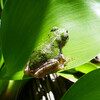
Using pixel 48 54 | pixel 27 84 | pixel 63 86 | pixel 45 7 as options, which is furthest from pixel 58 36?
pixel 27 84

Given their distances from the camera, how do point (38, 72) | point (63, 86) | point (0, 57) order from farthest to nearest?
point (63, 86)
point (0, 57)
point (38, 72)

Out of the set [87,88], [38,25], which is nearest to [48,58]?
[38,25]

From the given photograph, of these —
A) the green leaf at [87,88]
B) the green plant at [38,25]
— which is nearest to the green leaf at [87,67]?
the green plant at [38,25]

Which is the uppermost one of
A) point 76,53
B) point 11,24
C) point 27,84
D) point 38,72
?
point 11,24

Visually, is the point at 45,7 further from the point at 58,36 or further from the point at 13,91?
the point at 13,91

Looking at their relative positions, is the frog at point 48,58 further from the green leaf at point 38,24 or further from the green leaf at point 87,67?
the green leaf at point 87,67

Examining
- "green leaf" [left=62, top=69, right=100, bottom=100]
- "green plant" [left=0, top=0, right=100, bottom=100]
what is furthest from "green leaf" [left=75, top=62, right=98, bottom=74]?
"green leaf" [left=62, top=69, right=100, bottom=100]
